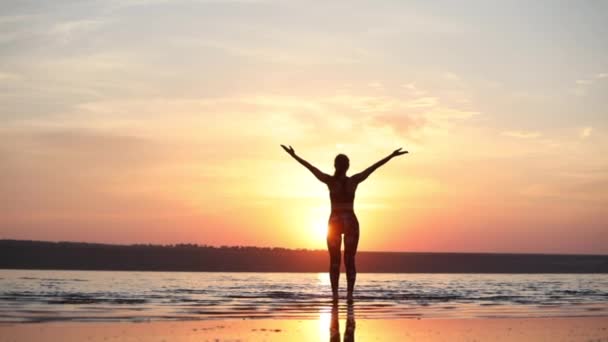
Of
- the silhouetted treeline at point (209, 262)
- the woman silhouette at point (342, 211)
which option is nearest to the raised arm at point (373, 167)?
the woman silhouette at point (342, 211)

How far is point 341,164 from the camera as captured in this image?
1916 centimetres

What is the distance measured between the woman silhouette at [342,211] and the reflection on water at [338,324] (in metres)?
1.21

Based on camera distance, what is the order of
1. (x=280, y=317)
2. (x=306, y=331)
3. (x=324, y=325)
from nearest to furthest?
(x=306, y=331)
(x=324, y=325)
(x=280, y=317)

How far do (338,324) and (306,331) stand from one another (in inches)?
44.5

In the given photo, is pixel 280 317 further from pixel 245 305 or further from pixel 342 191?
pixel 342 191

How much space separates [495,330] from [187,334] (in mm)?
5175

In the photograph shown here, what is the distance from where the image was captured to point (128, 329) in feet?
42.0

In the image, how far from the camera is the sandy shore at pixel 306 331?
11.9m

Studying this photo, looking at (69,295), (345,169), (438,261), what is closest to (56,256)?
(438,261)

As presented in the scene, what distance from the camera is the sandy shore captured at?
1189 centimetres

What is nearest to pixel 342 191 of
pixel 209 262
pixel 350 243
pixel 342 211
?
pixel 342 211

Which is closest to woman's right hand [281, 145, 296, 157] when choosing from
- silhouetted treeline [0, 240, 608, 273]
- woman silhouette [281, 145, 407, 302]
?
woman silhouette [281, 145, 407, 302]

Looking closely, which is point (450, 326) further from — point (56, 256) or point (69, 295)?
point (56, 256)

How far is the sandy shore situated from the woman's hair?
4.53 meters
